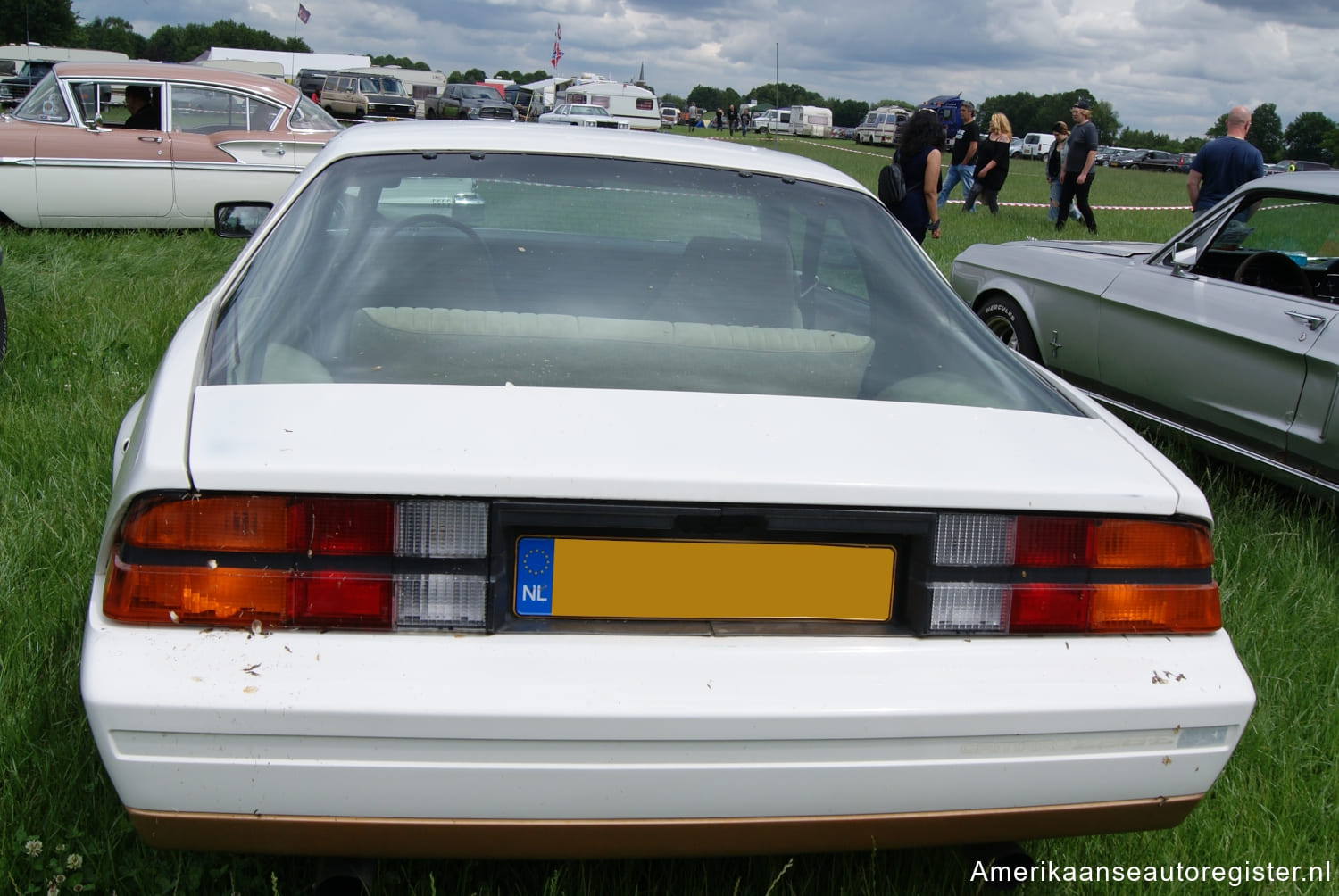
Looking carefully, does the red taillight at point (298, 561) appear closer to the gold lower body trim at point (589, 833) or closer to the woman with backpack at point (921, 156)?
the gold lower body trim at point (589, 833)

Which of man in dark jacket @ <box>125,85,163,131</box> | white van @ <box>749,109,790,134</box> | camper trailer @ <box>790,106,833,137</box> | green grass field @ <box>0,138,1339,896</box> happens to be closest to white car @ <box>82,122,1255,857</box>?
green grass field @ <box>0,138,1339,896</box>

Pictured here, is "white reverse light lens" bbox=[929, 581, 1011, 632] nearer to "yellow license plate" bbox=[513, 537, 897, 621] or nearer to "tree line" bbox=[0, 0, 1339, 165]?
"yellow license plate" bbox=[513, 537, 897, 621]

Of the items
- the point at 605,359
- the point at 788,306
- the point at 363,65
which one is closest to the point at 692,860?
the point at 605,359

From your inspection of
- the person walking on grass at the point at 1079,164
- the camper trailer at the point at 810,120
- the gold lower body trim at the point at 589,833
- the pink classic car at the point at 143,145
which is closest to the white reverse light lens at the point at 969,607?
the gold lower body trim at the point at 589,833

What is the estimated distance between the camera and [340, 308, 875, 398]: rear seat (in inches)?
70.2

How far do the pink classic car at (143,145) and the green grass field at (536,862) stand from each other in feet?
14.8

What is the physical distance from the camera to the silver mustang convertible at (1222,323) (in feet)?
12.5

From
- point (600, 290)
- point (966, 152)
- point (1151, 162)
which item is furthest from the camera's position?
point (1151, 162)

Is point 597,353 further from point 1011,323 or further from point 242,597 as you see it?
point 1011,323

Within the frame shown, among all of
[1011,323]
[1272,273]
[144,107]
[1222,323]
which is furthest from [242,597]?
[144,107]

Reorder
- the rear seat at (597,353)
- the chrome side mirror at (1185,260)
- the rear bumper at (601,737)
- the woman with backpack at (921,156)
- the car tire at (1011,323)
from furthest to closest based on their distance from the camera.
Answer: the woman with backpack at (921,156) → the car tire at (1011,323) → the chrome side mirror at (1185,260) → the rear seat at (597,353) → the rear bumper at (601,737)

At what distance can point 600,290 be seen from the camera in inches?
82.1

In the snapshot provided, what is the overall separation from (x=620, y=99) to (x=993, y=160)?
25.4 metres

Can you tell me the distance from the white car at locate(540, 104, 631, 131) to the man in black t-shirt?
11385 millimetres
